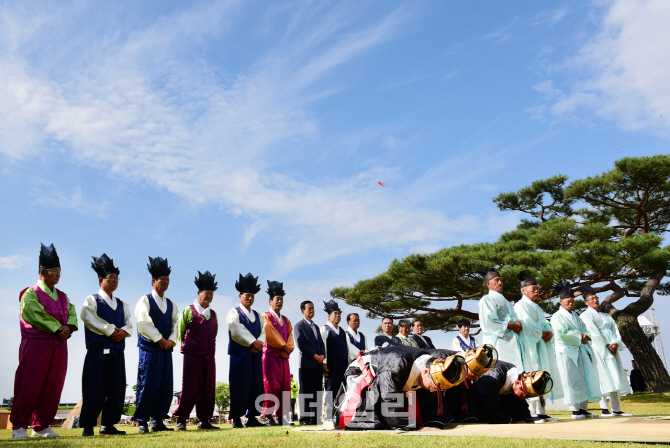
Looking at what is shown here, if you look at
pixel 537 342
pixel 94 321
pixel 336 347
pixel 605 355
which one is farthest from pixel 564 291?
pixel 94 321

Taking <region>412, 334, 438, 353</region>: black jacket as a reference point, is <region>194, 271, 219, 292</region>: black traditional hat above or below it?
above

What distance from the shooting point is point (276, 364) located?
7.79 metres

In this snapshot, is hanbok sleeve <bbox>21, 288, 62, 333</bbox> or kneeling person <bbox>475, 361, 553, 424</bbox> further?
hanbok sleeve <bbox>21, 288, 62, 333</bbox>

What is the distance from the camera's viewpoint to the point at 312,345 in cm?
845

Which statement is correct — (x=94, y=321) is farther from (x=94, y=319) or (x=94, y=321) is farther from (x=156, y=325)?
(x=156, y=325)

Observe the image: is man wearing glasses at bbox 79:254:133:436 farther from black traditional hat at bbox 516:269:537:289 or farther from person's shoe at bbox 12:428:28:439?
black traditional hat at bbox 516:269:537:289

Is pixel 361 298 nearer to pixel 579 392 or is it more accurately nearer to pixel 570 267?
pixel 570 267

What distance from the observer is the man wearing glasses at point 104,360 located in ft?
19.5

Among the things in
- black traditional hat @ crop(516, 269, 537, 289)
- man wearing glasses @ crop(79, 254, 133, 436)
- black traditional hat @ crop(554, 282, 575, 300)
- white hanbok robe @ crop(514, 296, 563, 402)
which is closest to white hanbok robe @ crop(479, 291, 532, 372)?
white hanbok robe @ crop(514, 296, 563, 402)

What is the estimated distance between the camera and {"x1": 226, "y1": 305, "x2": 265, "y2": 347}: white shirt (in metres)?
7.36

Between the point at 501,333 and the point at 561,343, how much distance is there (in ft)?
5.15

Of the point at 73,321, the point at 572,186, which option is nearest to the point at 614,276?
the point at 572,186

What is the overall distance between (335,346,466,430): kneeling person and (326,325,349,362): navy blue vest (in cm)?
362

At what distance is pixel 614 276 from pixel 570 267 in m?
3.30
